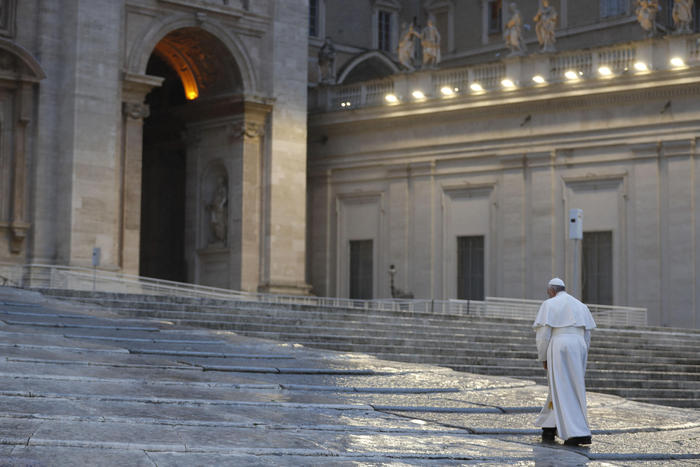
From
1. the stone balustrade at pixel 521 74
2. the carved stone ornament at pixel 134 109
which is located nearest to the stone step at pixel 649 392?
the stone balustrade at pixel 521 74

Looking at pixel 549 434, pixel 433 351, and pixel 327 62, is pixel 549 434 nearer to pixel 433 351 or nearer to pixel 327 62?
pixel 433 351

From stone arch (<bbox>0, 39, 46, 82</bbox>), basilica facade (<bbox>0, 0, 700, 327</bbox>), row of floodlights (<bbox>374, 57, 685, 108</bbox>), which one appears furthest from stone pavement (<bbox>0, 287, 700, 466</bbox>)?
row of floodlights (<bbox>374, 57, 685, 108</bbox>)

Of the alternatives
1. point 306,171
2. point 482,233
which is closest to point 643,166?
point 482,233

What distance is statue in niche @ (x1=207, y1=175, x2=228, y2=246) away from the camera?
1479 inches

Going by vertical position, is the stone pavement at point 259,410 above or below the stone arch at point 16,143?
below

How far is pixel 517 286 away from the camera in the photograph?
35.4 metres

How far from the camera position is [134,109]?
1326 inches

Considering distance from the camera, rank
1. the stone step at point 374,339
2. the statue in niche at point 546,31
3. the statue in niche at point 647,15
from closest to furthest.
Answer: the stone step at point 374,339 < the statue in niche at point 647,15 < the statue in niche at point 546,31

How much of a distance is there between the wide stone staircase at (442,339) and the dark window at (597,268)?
24.1ft

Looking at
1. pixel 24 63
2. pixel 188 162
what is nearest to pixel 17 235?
pixel 24 63

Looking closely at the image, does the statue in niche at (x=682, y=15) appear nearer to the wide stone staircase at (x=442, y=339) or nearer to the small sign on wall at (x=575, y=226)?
the small sign on wall at (x=575, y=226)

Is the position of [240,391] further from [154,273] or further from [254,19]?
[154,273]

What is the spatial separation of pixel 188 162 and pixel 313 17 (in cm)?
951

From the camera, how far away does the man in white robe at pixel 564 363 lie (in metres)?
11.7
